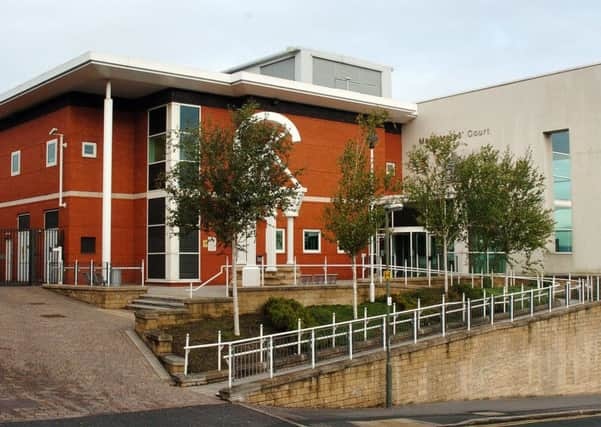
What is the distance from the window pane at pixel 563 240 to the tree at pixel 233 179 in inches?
705

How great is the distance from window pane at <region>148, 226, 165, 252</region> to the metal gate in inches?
135

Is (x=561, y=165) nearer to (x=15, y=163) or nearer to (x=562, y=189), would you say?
(x=562, y=189)

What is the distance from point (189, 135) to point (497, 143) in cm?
1996

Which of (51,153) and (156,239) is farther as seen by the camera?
(51,153)

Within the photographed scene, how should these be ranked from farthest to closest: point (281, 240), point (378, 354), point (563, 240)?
point (563, 240) < point (281, 240) < point (378, 354)

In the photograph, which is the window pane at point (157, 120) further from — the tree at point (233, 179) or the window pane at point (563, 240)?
the window pane at point (563, 240)

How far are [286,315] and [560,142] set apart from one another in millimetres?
19553

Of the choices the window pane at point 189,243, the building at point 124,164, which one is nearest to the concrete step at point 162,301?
the building at point 124,164

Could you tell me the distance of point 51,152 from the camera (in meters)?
32.1

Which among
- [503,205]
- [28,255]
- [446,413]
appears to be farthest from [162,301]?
[503,205]

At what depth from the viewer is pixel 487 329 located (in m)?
22.2

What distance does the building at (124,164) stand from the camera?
2952cm

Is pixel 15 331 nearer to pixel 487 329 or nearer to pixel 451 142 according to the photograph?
pixel 487 329

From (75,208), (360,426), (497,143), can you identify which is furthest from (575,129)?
(360,426)
